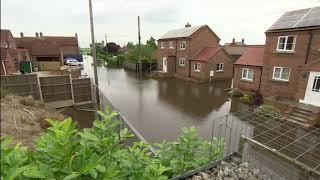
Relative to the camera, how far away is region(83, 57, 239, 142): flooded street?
36.8ft

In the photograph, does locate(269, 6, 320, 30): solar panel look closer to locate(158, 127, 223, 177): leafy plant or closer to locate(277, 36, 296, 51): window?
locate(277, 36, 296, 51): window

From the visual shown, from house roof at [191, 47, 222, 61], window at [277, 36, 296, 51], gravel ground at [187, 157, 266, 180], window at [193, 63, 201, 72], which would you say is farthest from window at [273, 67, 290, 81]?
gravel ground at [187, 157, 266, 180]

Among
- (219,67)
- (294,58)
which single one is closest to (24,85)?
(294,58)

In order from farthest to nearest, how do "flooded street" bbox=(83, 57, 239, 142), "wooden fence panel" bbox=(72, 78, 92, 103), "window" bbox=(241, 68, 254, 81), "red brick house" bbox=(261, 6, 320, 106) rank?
1. "window" bbox=(241, 68, 254, 81)
2. "wooden fence panel" bbox=(72, 78, 92, 103)
3. "red brick house" bbox=(261, 6, 320, 106)
4. "flooded street" bbox=(83, 57, 239, 142)

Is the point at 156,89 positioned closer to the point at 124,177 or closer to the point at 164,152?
the point at 164,152

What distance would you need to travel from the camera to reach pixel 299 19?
1415 centimetres

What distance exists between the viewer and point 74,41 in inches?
2151

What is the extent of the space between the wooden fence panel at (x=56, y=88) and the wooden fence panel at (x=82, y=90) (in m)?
0.39

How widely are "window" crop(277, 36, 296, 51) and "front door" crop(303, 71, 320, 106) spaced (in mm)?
2768

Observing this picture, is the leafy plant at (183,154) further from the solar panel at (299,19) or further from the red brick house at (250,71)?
the red brick house at (250,71)

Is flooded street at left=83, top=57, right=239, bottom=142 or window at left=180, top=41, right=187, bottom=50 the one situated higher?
window at left=180, top=41, right=187, bottom=50

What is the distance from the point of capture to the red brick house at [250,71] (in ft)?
57.4

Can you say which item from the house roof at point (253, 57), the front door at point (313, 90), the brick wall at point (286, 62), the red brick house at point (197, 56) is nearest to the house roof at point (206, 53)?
the red brick house at point (197, 56)

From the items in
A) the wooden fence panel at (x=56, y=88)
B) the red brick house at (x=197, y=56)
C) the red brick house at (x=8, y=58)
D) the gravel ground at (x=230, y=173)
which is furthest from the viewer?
the red brick house at (x=197, y=56)
